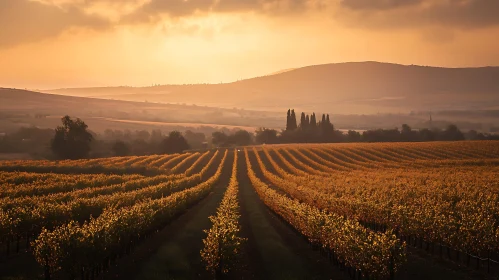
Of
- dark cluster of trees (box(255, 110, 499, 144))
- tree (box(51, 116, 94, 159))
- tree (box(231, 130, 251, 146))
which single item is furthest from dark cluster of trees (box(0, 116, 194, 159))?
dark cluster of trees (box(255, 110, 499, 144))

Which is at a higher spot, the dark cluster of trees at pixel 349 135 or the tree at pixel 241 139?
the dark cluster of trees at pixel 349 135

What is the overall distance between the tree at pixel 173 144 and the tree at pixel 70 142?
31.9 meters

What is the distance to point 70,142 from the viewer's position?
452 ft

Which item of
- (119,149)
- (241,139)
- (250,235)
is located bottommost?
(250,235)

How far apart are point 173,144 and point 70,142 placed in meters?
39.1

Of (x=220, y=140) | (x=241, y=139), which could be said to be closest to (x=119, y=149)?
(x=220, y=140)

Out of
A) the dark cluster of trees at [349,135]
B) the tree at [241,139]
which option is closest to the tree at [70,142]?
the tree at [241,139]

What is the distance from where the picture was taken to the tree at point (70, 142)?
13775cm

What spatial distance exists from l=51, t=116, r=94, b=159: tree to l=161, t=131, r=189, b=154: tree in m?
31.9

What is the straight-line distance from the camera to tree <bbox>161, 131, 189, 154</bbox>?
166 m

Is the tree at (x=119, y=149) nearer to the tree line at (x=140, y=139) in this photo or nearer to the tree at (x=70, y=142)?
the tree line at (x=140, y=139)

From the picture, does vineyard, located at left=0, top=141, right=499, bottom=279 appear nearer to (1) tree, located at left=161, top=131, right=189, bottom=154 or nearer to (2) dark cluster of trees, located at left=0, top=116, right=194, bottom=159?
(2) dark cluster of trees, located at left=0, top=116, right=194, bottom=159

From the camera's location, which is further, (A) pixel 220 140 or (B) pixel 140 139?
(A) pixel 220 140

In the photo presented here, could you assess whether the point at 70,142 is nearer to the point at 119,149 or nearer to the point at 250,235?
the point at 119,149
